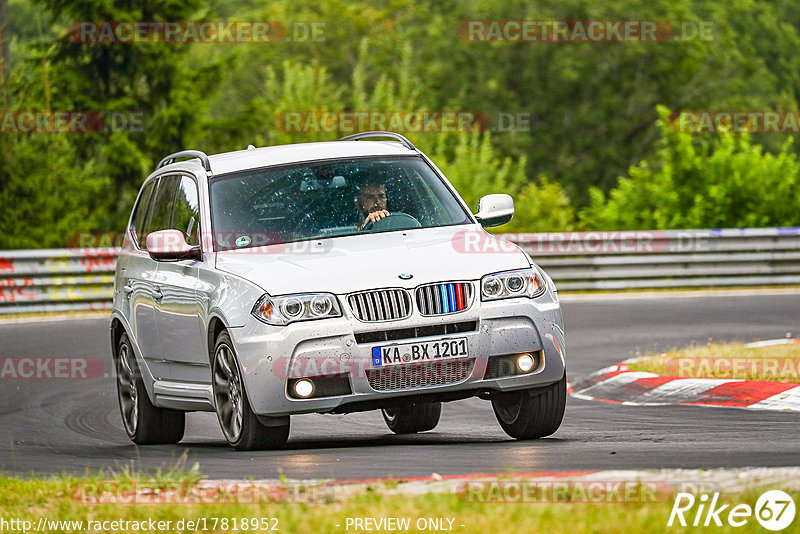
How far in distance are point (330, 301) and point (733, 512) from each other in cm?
329

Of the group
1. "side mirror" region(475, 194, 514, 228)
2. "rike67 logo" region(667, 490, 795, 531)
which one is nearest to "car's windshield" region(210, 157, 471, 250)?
"side mirror" region(475, 194, 514, 228)

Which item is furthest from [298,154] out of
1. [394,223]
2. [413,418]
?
[413,418]

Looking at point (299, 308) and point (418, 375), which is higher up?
point (299, 308)

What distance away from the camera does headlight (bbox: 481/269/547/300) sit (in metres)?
8.43

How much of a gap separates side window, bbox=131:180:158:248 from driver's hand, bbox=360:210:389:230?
228 cm

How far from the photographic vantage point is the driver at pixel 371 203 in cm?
937

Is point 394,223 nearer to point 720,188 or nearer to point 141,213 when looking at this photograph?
point 141,213

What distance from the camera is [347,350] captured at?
8164 mm

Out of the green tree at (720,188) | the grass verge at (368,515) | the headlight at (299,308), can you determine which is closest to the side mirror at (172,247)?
the headlight at (299,308)

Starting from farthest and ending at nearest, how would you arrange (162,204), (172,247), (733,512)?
(162,204) → (172,247) → (733,512)

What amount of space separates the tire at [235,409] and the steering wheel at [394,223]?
122 centimetres

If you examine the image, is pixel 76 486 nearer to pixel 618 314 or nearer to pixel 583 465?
pixel 583 465

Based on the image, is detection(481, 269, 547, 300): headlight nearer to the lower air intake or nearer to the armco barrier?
the lower air intake

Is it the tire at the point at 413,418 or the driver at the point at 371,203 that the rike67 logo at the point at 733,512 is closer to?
the driver at the point at 371,203
